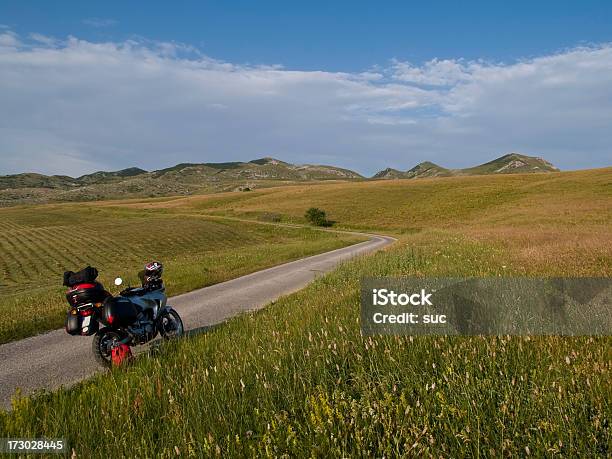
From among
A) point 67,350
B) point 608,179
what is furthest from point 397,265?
point 608,179

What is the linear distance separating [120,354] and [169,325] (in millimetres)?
2064

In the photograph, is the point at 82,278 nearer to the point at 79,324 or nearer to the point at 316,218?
the point at 79,324

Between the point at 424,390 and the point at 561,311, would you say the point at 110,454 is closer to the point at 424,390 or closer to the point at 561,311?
the point at 424,390

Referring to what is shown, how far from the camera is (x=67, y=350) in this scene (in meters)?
8.15

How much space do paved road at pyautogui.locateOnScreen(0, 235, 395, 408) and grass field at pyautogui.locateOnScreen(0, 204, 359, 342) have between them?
117cm

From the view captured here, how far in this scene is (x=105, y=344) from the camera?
666 cm

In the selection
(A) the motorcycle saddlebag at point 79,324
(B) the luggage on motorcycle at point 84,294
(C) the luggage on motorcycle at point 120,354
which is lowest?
(C) the luggage on motorcycle at point 120,354

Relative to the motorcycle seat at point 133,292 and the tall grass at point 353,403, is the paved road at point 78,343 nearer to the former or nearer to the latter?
the motorcycle seat at point 133,292

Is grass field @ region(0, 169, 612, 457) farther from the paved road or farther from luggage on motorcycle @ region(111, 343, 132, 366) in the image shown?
the paved road

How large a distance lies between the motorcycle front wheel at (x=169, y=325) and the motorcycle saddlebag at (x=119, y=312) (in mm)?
1172

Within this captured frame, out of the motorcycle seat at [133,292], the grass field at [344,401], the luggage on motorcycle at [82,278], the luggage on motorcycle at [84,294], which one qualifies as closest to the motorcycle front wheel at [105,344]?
the luggage on motorcycle at [84,294]

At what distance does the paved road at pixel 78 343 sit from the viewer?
6609 millimetres

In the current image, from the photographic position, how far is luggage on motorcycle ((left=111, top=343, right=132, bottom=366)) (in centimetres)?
605

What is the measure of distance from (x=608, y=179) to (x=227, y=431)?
8809 cm
